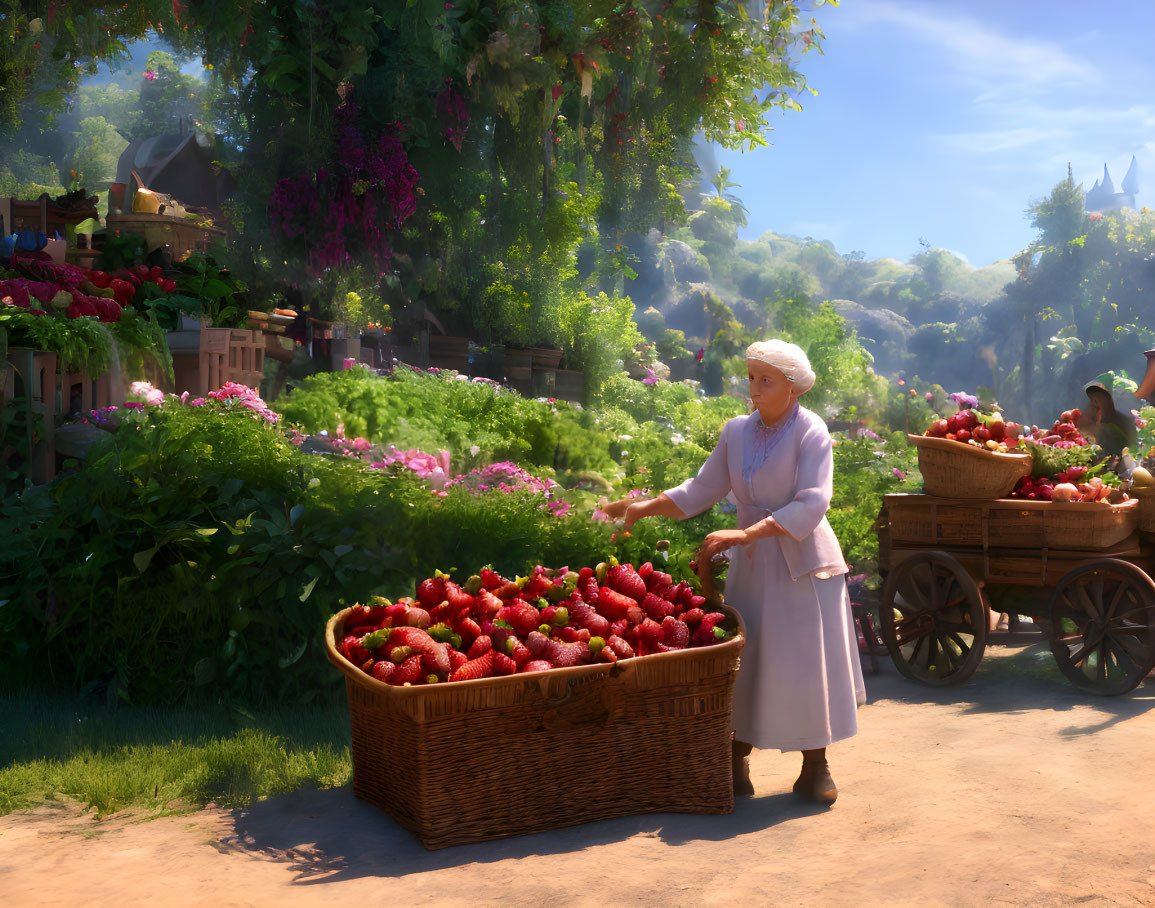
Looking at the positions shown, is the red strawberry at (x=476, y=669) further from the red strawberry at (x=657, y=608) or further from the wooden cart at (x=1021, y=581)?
the wooden cart at (x=1021, y=581)

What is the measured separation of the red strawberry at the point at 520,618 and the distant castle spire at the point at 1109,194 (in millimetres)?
150395

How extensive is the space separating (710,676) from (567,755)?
0.60m

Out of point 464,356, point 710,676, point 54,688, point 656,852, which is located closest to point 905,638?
point 710,676

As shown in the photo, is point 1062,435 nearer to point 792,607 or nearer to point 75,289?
point 792,607

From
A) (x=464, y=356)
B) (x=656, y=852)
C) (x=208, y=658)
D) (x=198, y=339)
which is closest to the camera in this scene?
(x=656, y=852)

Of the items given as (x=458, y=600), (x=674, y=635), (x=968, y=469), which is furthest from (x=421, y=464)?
(x=968, y=469)

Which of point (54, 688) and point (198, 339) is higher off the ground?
point (198, 339)

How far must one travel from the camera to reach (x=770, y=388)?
12.4ft

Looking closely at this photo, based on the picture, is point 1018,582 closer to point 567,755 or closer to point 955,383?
point 567,755

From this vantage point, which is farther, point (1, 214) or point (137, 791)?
point (1, 214)

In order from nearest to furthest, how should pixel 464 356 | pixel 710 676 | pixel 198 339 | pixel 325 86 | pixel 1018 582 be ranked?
pixel 710 676 → pixel 1018 582 → pixel 198 339 → pixel 325 86 → pixel 464 356

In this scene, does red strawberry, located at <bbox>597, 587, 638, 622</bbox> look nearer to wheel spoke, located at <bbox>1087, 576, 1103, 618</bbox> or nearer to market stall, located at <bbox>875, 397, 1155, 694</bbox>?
market stall, located at <bbox>875, 397, 1155, 694</bbox>

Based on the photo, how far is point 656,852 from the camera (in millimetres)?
3289

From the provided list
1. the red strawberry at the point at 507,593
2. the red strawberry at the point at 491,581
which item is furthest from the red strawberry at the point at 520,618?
the red strawberry at the point at 491,581
